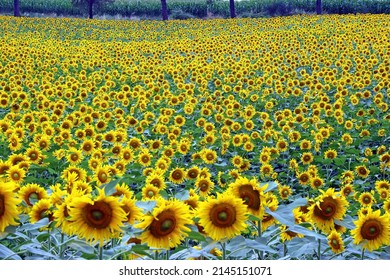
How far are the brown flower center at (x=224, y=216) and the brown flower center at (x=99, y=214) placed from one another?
0.41 metres

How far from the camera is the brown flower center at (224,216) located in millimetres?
2371

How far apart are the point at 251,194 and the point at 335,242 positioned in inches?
22.8

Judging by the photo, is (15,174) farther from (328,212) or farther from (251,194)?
(328,212)

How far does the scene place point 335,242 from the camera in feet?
9.30

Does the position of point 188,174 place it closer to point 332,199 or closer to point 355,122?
point 332,199

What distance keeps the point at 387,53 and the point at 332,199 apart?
11187 millimetres

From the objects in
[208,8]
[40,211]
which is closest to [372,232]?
[40,211]

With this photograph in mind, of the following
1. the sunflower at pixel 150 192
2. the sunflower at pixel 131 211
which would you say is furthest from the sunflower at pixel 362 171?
the sunflower at pixel 131 211

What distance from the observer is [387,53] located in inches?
519

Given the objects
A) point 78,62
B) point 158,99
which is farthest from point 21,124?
point 78,62

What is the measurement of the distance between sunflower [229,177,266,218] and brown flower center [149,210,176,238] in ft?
1.07

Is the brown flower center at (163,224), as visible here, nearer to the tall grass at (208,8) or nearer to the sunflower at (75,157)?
the sunflower at (75,157)

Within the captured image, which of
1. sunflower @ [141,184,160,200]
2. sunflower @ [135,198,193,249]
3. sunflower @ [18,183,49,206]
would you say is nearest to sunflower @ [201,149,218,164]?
sunflower @ [141,184,160,200]

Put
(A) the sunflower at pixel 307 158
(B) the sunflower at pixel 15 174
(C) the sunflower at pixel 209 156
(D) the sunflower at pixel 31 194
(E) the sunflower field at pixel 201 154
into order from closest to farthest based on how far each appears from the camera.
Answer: (E) the sunflower field at pixel 201 154, (D) the sunflower at pixel 31 194, (B) the sunflower at pixel 15 174, (C) the sunflower at pixel 209 156, (A) the sunflower at pixel 307 158
